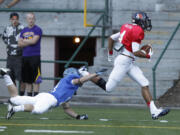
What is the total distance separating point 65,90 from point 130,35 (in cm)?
174

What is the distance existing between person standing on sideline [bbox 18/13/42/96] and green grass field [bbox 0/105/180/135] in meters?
1.24

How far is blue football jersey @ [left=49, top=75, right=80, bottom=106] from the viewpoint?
8.97 meters

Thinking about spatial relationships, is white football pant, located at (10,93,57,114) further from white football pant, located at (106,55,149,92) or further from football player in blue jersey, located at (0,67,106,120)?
white football pant, located at (106,55,149,92)

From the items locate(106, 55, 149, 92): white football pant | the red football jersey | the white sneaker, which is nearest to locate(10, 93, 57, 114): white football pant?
locate(106, 55, 149, 92): white football pant

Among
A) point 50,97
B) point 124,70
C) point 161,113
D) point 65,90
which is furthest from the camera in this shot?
point 124,70

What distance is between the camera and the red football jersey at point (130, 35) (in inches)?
394

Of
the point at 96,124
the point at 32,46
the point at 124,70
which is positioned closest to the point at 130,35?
the point at 124,70

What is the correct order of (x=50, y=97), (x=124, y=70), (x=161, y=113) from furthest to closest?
(x=124, y=70) < (x=161, y=113) < (x=50, y=97)

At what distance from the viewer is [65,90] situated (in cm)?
904

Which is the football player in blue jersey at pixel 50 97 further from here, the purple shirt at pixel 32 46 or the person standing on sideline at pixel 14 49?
the person standing on sideline at pixel 14 49

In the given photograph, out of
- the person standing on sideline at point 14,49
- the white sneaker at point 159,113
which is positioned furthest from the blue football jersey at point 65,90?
the person standing on sideline at point 14,49

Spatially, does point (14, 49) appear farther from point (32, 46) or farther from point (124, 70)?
point (124, 70)

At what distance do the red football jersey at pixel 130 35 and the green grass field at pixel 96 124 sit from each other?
4.16 feet

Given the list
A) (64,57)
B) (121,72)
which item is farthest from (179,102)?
(64,57)
